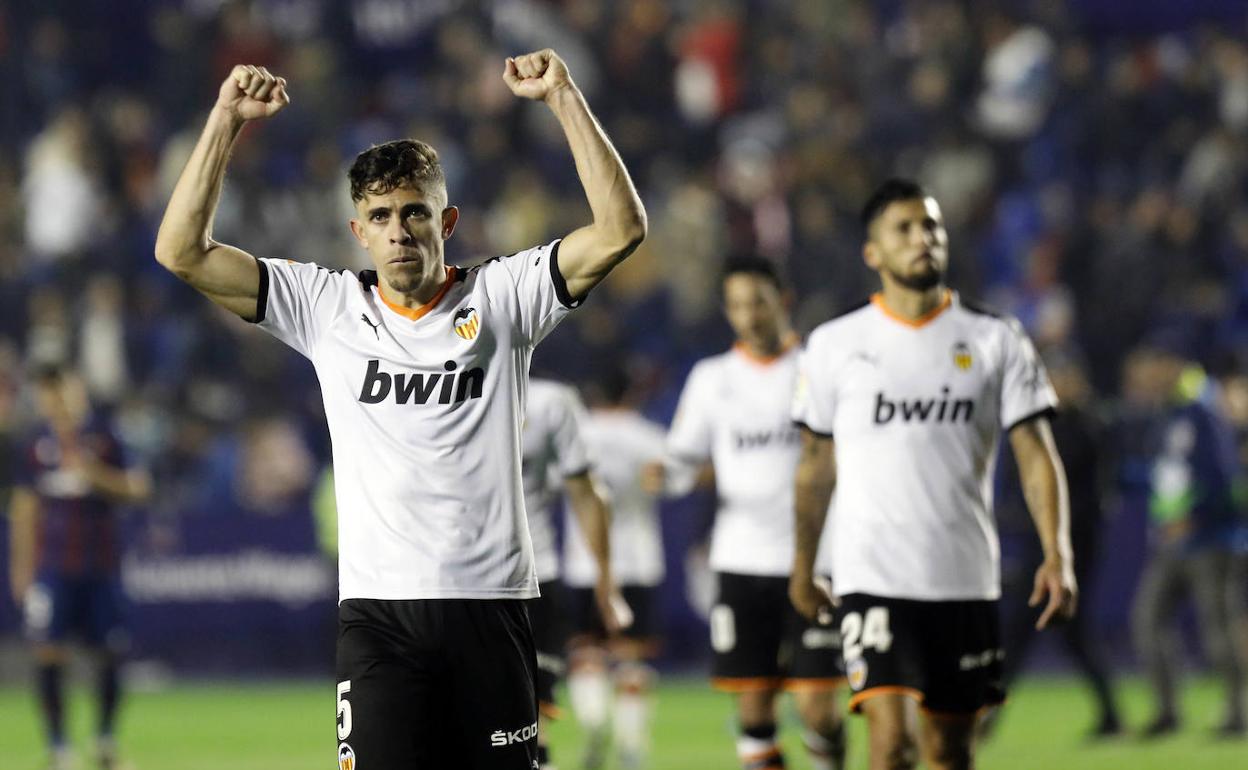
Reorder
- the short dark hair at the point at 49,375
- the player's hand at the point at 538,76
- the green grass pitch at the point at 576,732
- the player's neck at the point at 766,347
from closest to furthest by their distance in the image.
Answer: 1. the player's hand at the point at 538,76
2. the player's neck at the point at 766,347
3. the green grass pitch at the point at 576,732
4. the short dark hair at the point at 49,375

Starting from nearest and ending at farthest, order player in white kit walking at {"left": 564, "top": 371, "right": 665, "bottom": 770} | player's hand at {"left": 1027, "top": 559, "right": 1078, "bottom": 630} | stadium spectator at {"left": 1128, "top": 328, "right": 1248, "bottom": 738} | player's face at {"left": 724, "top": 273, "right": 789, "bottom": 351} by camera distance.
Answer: player's hand at {"left": 1027, "top": 559, "right": 1078, "bottom": 630} < player's face at {"left": 724, "top": 273, "right": 789, "bottom": 351} < player in white kit walking at {"left": 564, "top": 371, "right": 665, "bottom": 770} < stadium spectator at {"left": 1128, "top": 328, "right": 1248, "bottom": 738}

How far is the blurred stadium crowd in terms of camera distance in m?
20.0

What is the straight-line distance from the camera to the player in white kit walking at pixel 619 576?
1336 cm

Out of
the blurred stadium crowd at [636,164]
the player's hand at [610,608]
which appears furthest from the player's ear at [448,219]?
the blurred stadium crowd at [636,164]

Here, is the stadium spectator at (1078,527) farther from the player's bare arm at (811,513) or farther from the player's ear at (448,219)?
the player's ear at (448,219)

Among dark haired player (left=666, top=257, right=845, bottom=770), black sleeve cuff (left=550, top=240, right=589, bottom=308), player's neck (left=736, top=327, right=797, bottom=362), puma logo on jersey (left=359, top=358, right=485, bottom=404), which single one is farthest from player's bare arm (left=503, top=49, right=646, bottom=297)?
player's neck (left=736, top=327, right=797, bottom=362)

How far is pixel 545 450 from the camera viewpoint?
10523 mm

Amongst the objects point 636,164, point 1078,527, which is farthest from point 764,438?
point 636,164

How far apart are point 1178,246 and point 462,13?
27.3 ft

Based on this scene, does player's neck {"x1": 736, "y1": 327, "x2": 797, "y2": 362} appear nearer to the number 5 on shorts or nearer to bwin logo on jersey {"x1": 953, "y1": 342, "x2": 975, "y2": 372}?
bwin logo on jersey {"x1": 953, "y1": 342, "x2": 975, "y2": 372}

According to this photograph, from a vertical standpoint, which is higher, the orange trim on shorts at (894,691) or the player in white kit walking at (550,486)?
the player in white kit walking at (550,486)

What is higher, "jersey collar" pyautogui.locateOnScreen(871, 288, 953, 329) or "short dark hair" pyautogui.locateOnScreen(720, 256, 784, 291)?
"short dark hair" pyautogui.locateOnScreen(720, 256, 784, 291)

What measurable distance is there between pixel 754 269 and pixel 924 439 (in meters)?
2.56

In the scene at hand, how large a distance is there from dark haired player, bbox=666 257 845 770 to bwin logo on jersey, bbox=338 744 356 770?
4237 millimetres
